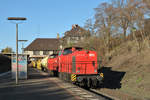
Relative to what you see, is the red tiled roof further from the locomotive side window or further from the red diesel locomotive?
the red diesel locomotive

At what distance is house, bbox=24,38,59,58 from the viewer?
7775 centimetres

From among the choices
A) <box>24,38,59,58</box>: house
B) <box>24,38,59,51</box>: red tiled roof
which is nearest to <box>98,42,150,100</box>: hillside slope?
<box>24,38,59,58</box>: house

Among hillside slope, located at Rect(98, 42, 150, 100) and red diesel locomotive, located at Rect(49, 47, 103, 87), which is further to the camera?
red diesel locomotive, located at Rect(49, 47, 103, 87)

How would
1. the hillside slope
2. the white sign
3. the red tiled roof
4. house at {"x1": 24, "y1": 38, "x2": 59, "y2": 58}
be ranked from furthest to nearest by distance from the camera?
the red tiled roof
house at {"x1": 24, "y1": 38, "x2": 59, "y2": 58}
the white sign
the hillside slope

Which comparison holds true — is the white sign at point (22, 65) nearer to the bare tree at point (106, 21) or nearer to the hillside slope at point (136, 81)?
the hillside slope at point (136, 81)

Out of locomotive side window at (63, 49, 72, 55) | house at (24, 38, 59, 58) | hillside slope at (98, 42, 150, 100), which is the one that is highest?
house at (24, 38, 59, 58)

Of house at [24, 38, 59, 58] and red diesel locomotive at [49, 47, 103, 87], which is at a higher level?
house at [24, 38, 59, 58]

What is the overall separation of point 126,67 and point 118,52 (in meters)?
9.13

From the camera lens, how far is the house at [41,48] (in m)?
77.8

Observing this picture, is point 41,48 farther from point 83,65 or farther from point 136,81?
point 136,81

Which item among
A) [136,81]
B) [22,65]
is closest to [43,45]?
[22,65]

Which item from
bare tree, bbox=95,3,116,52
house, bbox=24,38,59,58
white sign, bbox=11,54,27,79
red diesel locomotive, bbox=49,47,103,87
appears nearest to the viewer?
red diesel locomotive, bbox=49,47,103,87

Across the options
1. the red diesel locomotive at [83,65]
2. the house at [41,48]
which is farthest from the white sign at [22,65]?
the house at [41,48]

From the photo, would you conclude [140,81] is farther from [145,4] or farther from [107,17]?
[107,17]
